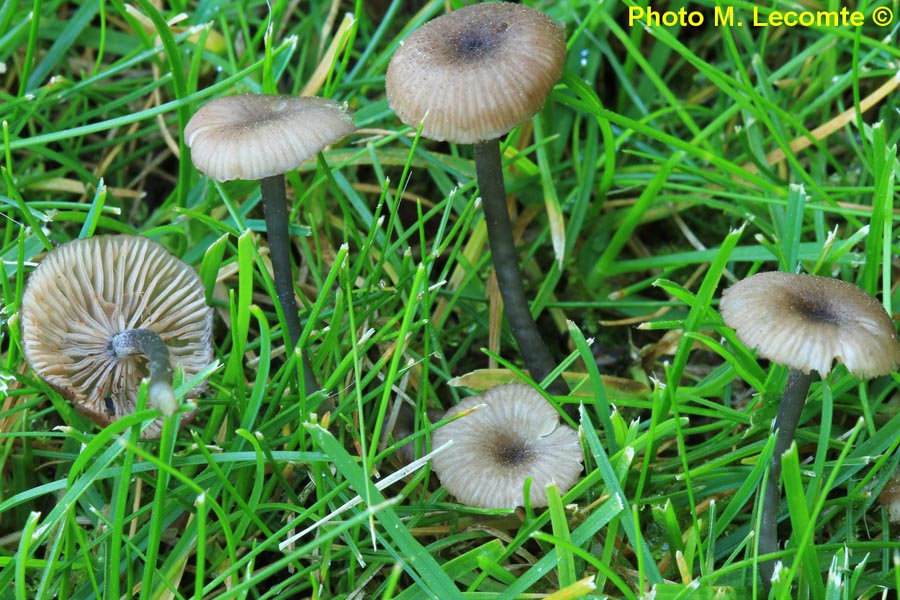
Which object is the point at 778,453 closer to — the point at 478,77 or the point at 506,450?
the point at 506,450

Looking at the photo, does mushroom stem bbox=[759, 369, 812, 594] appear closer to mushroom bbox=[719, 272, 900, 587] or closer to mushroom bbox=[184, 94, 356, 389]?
mushroom bbox=[719, 272, 900, 587]

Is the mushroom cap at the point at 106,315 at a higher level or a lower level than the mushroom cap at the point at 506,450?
higher

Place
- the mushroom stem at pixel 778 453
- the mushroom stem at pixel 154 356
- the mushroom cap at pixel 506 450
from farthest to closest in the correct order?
the mushroom cap at pixel 506 450, the mushroom stem at pixel 778 453, the mushroom stem at pixel 154 356

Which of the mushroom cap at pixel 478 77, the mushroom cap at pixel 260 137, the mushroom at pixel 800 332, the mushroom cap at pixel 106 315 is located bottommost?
the mushroom cap at pixel 106 315

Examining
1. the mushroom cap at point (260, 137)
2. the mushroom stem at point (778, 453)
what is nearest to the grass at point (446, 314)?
the mushroom stem at point (778, 453)

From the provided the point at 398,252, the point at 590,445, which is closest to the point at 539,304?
the point at 398,252

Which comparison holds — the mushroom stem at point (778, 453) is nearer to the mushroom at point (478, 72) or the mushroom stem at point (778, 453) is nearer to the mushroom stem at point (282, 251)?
the mushroom at point (478, 72)

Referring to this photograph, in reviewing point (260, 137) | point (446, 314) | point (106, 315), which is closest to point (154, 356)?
point (106, 315)

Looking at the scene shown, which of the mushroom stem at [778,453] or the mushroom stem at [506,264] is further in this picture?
the mushroom stem at [506,264]
